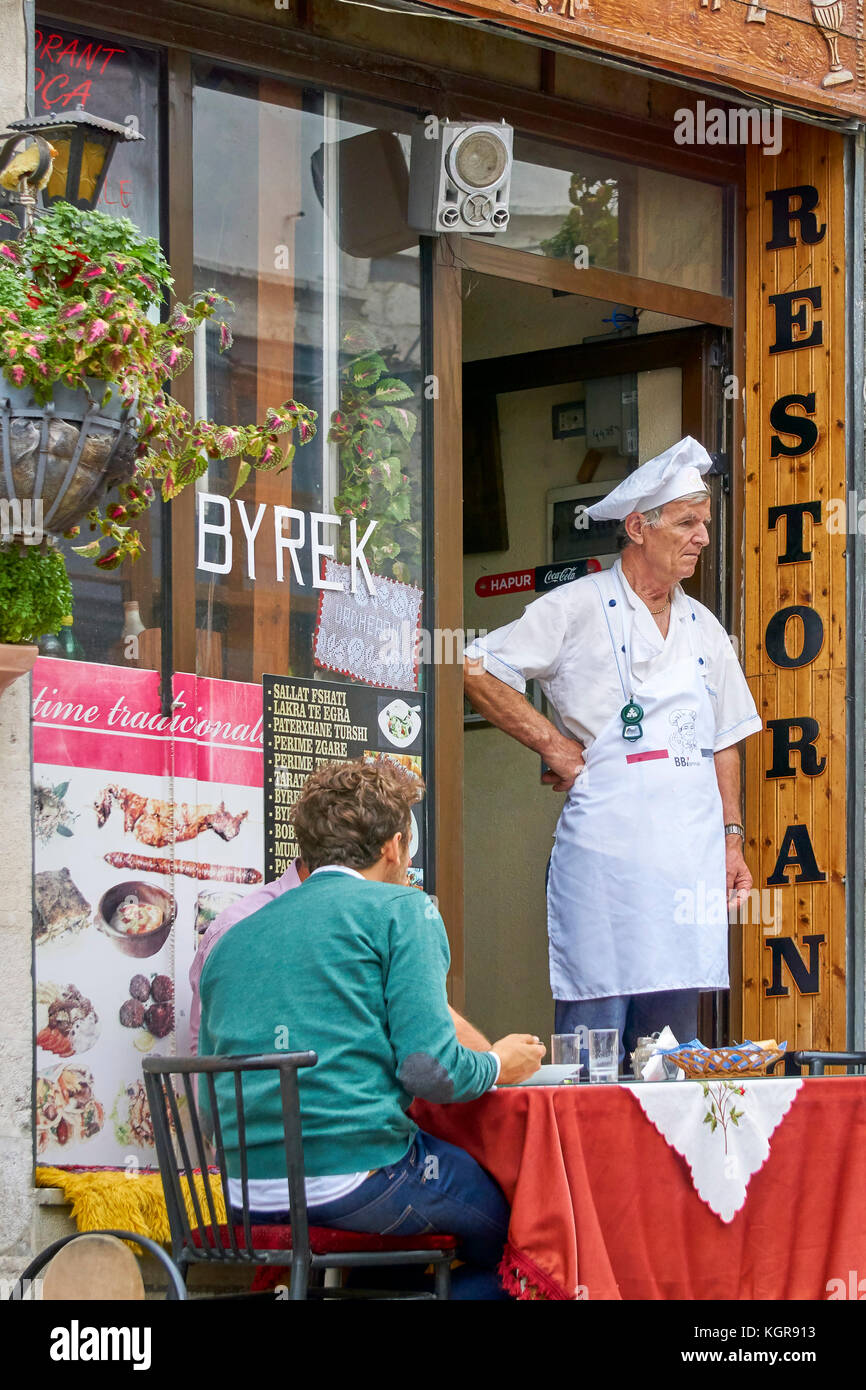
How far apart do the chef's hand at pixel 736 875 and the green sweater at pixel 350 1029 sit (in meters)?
2.64

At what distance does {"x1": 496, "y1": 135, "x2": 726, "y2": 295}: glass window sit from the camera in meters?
6.95

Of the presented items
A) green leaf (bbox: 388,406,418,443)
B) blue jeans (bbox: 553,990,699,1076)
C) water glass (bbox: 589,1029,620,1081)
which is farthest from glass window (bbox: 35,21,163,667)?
blue jeans (bbox: 553,990,699,1076)

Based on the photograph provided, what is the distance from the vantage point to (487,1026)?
8227 millimetres

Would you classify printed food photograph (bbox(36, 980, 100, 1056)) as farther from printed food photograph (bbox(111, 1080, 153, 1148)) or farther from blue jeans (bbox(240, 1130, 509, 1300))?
blue jeans (bbox(240, 1130, 509, 1300))

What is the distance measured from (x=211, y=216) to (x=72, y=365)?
1.87 m

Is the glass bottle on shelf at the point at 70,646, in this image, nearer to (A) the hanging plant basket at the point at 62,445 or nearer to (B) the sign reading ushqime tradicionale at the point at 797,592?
(A) the hanging plant basket at the point at 62,445

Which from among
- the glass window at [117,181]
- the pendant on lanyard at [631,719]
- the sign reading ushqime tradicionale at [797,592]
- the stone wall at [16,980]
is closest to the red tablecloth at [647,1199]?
the stone wall at [16,980]

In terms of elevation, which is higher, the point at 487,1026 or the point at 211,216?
the point at 211,216

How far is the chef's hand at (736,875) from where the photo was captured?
6812 mm

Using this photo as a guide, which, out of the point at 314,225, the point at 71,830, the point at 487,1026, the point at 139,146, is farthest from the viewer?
the point at 487,1026
